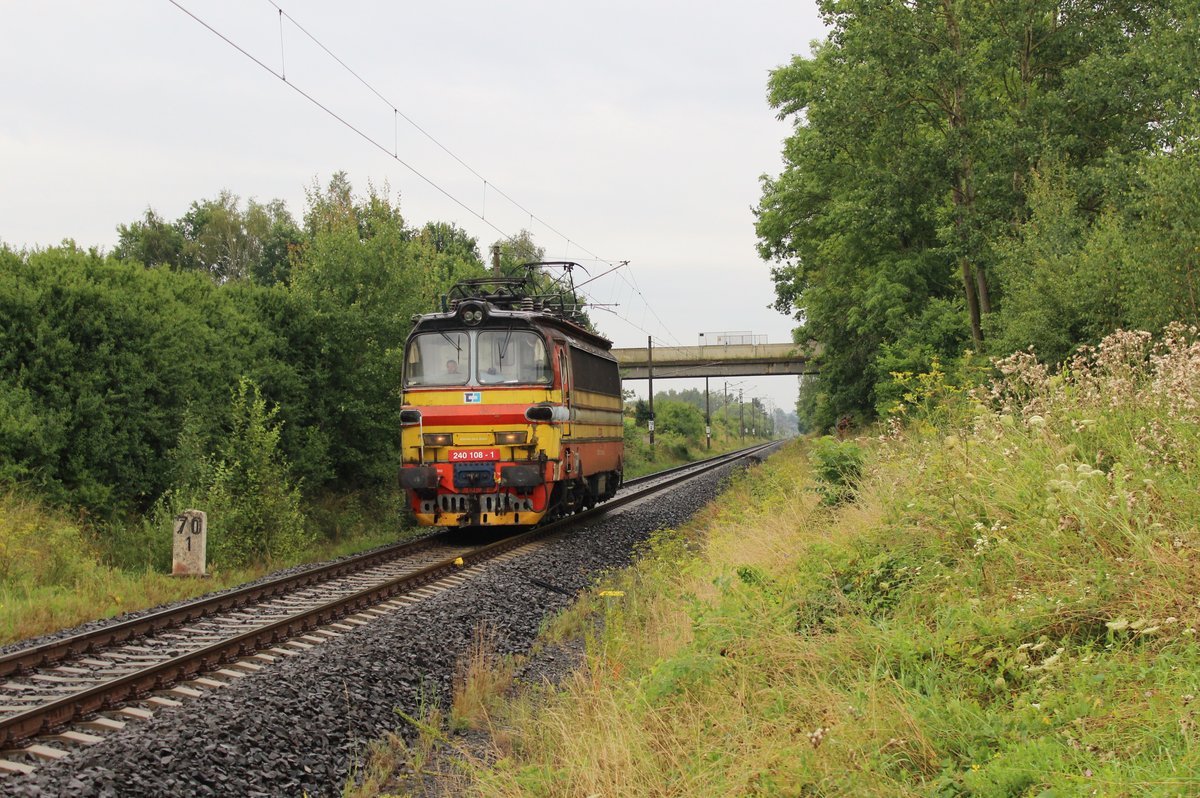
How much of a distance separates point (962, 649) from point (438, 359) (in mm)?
11380

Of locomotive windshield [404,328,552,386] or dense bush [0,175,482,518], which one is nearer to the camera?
dense bush [0,175,482,518]

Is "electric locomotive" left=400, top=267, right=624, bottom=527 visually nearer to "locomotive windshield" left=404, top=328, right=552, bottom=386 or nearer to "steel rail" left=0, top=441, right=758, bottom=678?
"locomotive windshield" left=404, top=328, right=552, bottom=386

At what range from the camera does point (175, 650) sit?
24.7ft

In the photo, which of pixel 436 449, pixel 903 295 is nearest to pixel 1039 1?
pixel 903 295

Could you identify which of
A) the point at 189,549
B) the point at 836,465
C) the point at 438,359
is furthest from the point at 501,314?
the point at 836,465

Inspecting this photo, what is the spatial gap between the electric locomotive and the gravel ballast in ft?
11.7

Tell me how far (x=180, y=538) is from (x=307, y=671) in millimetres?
5417

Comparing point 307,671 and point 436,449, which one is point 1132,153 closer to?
point 436,449

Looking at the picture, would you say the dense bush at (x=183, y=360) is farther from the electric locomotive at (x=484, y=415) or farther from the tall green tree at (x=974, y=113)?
the tall green tree at (x=974, y=113)

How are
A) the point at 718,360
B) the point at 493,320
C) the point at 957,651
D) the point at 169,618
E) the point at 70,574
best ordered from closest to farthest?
the point at 957,651 → the point at 169,618 → the point at 70,574 → the point at 493,320 → the point at 718,360

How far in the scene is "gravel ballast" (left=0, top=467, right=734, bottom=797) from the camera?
16.0ft

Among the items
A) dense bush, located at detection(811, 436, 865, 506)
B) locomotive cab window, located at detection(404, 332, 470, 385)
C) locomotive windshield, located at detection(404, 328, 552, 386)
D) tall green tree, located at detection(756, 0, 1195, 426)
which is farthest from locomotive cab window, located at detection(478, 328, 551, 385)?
tall green tree, located at detection(756, 0, 1195, 426)

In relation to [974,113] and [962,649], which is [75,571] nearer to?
[962,649]

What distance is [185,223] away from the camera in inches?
2327
